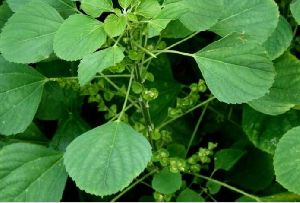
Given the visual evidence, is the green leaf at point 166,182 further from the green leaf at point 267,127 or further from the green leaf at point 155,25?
the green leaf at point 155,25

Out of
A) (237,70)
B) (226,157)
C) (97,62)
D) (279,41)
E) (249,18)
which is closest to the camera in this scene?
(97,62)

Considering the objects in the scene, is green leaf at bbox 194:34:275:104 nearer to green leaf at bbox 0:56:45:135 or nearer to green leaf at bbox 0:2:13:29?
green leaf at bbox 0:56:45:135

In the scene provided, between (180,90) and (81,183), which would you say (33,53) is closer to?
(81,183)

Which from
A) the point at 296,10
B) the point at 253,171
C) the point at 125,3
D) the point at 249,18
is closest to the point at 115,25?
the point at 125,3

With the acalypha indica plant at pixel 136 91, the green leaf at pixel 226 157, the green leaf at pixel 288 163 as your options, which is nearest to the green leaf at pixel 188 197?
the acalypha indica plant at pixel 136 91

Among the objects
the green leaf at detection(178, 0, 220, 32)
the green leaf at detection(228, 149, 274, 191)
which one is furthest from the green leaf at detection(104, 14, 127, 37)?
the green leaf at detection(228, 149, 274, 191)

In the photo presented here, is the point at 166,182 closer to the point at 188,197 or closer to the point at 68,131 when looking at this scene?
the point at 188,197
